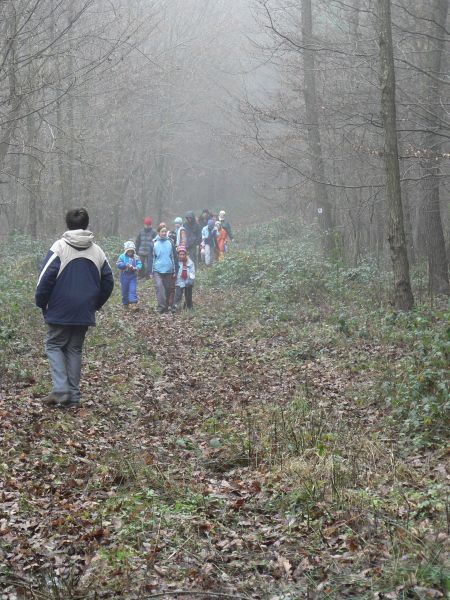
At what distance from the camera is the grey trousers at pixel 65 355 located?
8.98 m

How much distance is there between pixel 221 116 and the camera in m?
53.4

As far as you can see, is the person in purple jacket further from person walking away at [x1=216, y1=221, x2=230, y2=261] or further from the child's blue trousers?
person walking away at [x1=216, y1=221, x2=230, y2=261]

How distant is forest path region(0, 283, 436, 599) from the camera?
518 cm

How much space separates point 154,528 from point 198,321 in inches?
417

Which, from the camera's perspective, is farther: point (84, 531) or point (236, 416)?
point (236, 416)

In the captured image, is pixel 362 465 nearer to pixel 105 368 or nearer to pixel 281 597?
pixel 281 597

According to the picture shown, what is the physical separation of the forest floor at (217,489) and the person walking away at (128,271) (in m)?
5.93

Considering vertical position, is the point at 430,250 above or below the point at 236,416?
above

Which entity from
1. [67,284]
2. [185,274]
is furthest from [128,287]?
[67,284]

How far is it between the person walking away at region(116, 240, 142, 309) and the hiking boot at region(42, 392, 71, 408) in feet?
27.7

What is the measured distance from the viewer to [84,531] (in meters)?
5.78

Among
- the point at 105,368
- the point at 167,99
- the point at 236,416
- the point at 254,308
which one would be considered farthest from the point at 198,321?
the point at 167,99

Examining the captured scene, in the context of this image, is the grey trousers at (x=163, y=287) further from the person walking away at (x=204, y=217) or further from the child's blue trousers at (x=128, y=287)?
the person walking away at (x=204, y=217)

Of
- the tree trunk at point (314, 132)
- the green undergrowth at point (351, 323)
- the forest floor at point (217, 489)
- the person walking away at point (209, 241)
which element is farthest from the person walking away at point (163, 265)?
the person walking away at point (209, 241)
